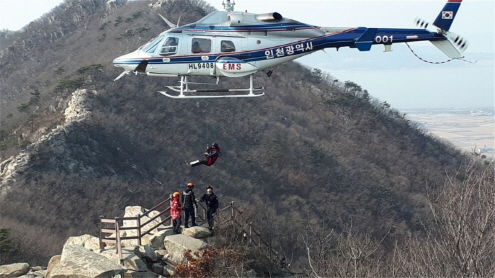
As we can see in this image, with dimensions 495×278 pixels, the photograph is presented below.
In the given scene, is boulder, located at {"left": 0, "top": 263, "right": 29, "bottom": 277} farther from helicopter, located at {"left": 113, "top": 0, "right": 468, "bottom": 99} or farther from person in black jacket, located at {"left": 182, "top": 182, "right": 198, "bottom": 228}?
helicopter, located at {"left": 113, "top": 0, "right": 468, "bottom": 99}

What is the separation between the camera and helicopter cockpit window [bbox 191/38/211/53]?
19672 millimetres

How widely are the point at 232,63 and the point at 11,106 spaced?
120 feet

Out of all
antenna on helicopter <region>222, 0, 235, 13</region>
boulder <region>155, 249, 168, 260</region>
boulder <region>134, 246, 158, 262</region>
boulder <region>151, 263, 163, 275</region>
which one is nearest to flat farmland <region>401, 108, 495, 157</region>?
antenna on helicopter <region>222, 0, 235, 13</region>

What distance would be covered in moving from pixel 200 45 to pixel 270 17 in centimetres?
249

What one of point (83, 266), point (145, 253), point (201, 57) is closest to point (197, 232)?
point (145, 253)

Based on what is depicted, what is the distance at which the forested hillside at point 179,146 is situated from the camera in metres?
35.8

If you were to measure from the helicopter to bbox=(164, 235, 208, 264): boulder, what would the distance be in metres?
4.70

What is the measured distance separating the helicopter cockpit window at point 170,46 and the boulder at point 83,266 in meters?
6.96

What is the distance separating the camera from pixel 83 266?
1686 centimetres

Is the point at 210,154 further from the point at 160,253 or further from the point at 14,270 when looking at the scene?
the point at 14,270

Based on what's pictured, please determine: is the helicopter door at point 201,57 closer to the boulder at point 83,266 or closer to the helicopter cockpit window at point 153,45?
the helicopter cockpit window at point 153,45

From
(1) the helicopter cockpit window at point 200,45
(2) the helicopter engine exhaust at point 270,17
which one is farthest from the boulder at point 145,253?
(2) the helicopter engine exhaust at point 270,17

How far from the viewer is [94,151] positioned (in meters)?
39.6

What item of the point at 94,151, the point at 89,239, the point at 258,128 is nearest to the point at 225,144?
the point at 258,128
